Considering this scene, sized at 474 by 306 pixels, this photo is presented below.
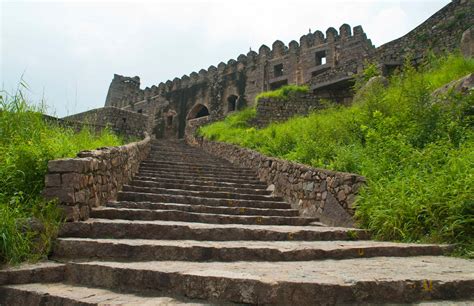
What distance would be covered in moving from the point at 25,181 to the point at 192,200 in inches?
124

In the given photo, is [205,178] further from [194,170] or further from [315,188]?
[315,188]

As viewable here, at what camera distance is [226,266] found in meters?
3.40

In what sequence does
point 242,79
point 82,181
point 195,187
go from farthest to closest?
point 242,79, point 195,187, point 82,181

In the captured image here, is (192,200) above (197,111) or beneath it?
beneath

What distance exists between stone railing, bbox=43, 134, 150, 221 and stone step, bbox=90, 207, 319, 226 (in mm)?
254

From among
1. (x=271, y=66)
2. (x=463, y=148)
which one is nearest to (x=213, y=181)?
(x=463, y=148)

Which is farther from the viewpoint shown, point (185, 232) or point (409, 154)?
point (409, 154)

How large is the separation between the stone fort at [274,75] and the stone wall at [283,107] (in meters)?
0.21

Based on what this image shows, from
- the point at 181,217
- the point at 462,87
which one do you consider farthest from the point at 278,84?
the point at 181,217

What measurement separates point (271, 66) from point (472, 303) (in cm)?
2381

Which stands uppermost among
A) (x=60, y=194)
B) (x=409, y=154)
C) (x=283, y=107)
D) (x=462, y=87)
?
(x=283, y=107)

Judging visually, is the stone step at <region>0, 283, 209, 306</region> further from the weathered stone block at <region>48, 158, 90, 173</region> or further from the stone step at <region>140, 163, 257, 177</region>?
the stone step at <region>140, 163, 257, 177</region>

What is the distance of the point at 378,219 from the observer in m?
5.09

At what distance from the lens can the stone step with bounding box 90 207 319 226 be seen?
5.02 metres
